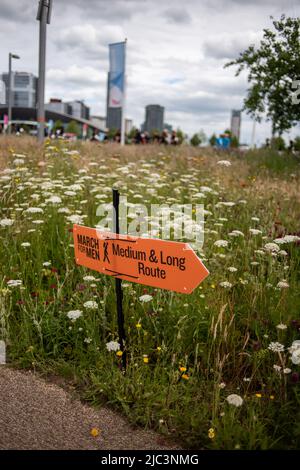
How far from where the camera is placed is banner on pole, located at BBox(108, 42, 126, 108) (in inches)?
684

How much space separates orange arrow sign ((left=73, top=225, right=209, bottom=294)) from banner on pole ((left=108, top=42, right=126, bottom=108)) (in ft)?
51.1

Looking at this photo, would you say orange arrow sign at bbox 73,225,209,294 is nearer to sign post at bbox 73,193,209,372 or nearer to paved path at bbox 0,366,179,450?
sign post at bbox 73,193,209,372

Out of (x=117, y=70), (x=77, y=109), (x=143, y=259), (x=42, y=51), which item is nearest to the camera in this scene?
(x=143, y=259)

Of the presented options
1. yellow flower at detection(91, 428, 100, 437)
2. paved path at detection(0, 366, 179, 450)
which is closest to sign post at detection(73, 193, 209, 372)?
paved path at detection(0, 366, 179, 450)

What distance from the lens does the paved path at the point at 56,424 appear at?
2.31 meters

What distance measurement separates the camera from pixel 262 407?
2602 mm

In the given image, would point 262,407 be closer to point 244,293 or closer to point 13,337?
point 244,293

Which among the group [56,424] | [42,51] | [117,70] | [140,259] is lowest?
[56,424]

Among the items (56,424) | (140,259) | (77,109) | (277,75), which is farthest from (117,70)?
(77,109)

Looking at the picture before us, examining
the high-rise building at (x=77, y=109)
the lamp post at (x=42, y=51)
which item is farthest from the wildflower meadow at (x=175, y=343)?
the high-rise building at (x=77, y=109)

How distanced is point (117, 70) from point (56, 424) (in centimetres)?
1671

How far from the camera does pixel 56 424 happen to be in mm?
2467

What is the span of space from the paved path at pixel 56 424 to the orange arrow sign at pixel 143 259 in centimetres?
78

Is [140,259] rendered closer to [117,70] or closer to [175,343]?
[175,343]
